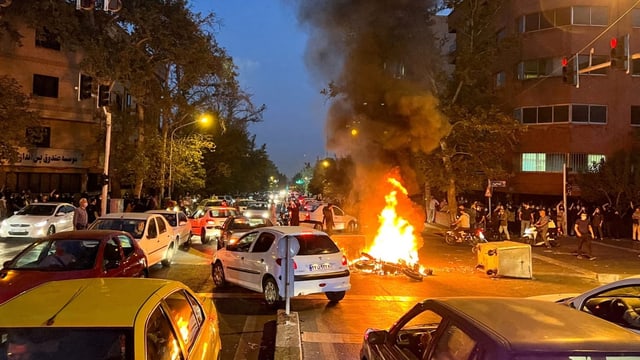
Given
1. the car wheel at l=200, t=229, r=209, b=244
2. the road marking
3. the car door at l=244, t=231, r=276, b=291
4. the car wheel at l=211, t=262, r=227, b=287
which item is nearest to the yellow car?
the road marking

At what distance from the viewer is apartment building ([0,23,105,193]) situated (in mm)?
34031

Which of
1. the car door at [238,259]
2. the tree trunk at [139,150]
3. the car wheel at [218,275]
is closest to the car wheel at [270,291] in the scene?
the car door at [238,259]

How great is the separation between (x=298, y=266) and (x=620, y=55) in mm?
9363

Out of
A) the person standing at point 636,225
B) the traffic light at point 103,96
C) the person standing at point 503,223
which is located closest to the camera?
the traffic light at point 103,96

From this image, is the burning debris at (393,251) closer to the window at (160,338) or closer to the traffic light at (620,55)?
the traffic light at (620,55)

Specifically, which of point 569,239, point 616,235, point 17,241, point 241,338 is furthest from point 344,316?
point 616,235

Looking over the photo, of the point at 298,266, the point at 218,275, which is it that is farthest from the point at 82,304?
the point at 218,275

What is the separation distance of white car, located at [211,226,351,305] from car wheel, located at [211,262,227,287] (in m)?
0.81

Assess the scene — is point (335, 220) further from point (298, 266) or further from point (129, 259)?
point (129, 259)

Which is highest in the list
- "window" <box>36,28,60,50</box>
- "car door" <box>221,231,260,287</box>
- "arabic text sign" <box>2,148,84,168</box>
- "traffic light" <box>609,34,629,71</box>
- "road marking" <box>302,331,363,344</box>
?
"window" <box>36,28,60,50</box>

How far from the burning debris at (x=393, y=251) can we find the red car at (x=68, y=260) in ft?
22.5

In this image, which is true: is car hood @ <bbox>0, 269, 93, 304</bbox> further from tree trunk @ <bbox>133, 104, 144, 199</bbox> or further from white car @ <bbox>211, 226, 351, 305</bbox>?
tree trunk @ <bbox>133, 104, 144, 199</bbox>

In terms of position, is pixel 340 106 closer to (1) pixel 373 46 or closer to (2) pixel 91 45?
(1) pixel 373 46

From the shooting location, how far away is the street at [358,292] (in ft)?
25.4
